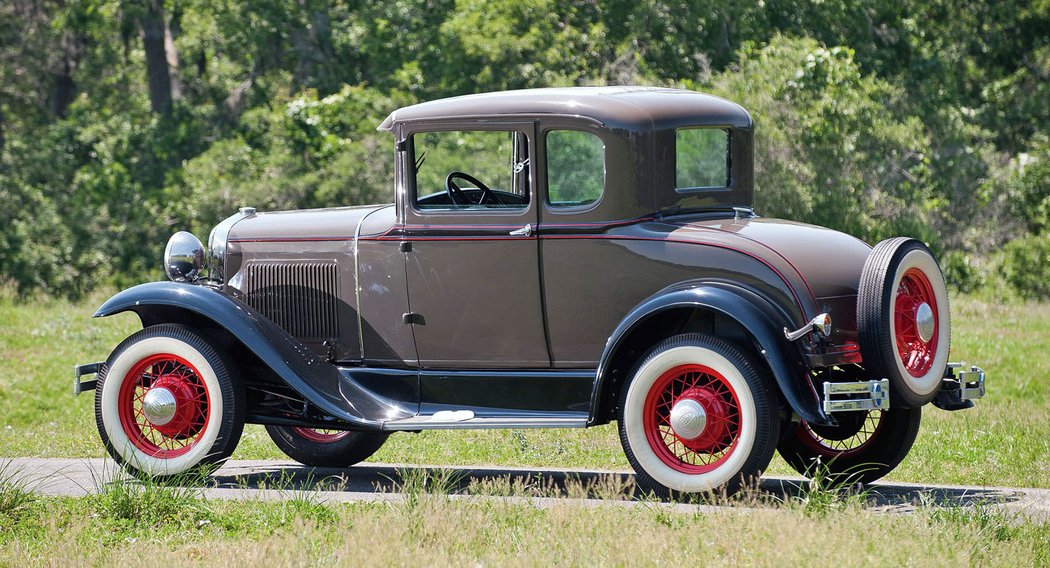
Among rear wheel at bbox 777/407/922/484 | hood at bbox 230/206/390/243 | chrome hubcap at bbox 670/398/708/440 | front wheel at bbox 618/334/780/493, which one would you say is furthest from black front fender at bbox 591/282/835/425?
hood at bbox 230/206/390/243

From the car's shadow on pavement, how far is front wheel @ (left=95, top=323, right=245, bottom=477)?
341mm

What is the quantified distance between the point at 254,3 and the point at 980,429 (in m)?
19.3

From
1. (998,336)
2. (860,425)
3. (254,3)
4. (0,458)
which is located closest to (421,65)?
(254,3)

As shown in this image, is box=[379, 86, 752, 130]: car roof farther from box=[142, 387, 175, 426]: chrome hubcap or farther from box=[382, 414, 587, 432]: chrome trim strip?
box=[142, 387, 175, 426]: chrome hubcap

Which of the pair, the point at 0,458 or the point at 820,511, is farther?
the point at 0,458

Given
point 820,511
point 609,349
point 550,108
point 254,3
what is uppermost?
point 254,3

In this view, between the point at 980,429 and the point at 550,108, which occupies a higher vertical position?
the point at 550,108

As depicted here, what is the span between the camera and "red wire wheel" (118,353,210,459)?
747 cm

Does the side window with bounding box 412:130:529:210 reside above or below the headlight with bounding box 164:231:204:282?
above

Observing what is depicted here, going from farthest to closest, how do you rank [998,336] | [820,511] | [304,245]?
1. [998,336]
2. [304,245]
3. [820,511]

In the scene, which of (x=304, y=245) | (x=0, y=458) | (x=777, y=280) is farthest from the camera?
(x=0, y=458)

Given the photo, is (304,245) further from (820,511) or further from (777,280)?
(820,511)

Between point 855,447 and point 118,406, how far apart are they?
13.7 ft

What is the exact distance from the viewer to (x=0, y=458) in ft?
29.6
